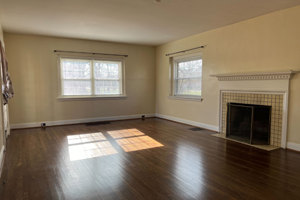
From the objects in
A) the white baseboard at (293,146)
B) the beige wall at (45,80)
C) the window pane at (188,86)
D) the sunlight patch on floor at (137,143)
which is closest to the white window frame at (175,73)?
the window pane at (188,86)

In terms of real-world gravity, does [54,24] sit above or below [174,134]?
above

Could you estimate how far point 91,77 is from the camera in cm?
621

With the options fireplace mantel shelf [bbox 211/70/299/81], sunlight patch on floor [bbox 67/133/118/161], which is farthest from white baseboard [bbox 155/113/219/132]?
sunlight patch on floor [bbox 67/133/118/161]

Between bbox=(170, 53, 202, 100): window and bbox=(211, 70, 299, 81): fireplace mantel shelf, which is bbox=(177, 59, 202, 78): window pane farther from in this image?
bbox=(211, 70, 299, 81): fireplace mantel shelf

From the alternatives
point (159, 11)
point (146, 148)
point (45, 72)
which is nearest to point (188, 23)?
point (159, 11)

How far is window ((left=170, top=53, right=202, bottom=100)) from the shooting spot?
5574 mm

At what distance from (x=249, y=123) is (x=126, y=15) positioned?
10.4ft

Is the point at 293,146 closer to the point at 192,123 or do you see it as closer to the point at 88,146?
the point at 192,123

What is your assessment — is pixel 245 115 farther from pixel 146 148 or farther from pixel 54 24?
pixel 54 24

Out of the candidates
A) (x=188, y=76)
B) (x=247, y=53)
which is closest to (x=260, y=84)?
(x=247, y=53)

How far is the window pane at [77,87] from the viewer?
5.92 metres

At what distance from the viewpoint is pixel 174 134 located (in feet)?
15.4

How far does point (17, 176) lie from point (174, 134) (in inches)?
122

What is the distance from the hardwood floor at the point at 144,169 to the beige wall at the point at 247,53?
101 centimetres
